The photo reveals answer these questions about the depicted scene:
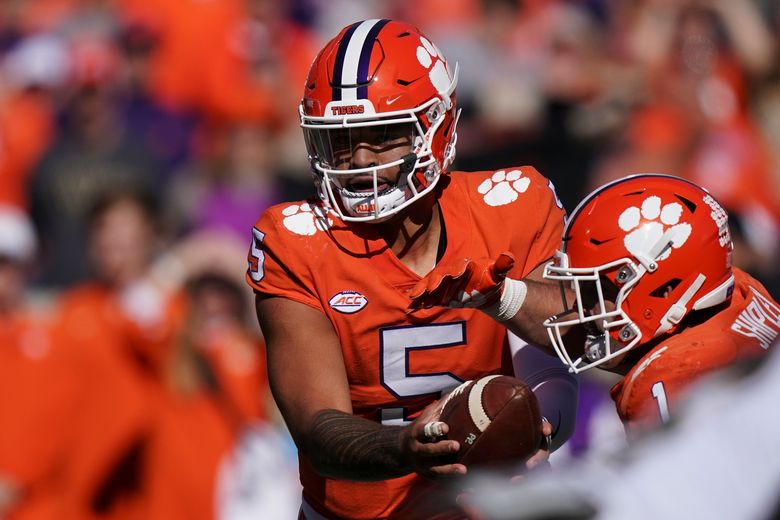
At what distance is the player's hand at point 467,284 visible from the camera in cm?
322

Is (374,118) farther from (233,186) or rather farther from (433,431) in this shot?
(233,186)

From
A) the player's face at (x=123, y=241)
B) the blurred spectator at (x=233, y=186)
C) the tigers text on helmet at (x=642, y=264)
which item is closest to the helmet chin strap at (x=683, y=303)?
the tigers text on helmet at (x=642, y=264)

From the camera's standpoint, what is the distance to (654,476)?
1.92 metres

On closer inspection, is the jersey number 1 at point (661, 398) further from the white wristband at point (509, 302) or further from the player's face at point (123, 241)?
the player's face at point (123, 241)

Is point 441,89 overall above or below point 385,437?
above

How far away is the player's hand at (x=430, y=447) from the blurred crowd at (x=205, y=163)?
2.48 m

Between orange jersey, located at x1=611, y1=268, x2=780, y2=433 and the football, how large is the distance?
25 centimetres

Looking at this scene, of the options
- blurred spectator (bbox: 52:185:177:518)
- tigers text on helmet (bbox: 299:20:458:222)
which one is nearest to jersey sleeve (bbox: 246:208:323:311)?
tigers text on helmet (bbox: 299:20:458:222)

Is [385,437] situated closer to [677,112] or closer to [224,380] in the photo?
[224,380]

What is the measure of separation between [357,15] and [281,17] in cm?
57

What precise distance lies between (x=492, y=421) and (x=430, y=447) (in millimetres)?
154

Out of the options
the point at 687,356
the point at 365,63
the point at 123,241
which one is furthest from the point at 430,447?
the point at 123,241

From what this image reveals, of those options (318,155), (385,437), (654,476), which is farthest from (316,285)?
(654,476)

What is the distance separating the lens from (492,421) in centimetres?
303
